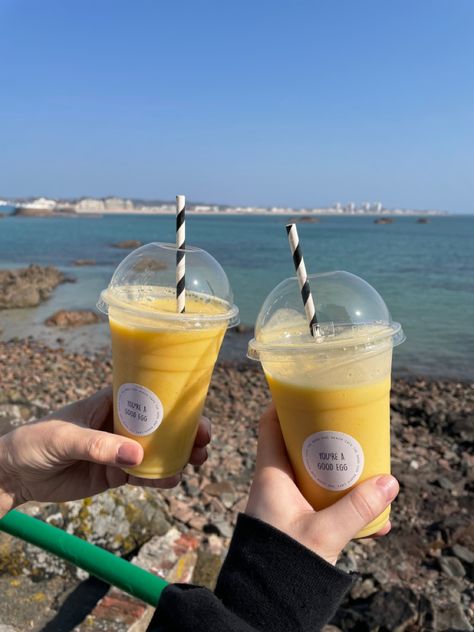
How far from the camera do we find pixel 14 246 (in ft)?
145

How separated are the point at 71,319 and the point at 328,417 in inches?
615

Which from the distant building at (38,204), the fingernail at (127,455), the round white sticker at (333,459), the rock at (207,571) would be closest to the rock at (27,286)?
the distant building at (38,204)

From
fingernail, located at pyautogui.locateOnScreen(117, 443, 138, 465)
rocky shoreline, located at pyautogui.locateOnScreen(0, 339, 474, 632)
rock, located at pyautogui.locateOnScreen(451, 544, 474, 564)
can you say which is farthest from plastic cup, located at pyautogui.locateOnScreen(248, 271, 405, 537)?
rock, located at pyautogui.locateOnScreen(451, 544, 474, 564)

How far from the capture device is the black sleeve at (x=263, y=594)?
4.75ft

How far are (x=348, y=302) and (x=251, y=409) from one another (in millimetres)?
7697

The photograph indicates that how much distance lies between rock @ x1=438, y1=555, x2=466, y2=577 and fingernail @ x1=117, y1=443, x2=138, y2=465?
4116 mm

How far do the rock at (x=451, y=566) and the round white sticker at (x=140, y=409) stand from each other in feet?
13.4

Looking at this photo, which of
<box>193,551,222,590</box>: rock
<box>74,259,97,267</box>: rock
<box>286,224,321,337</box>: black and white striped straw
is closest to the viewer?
<box>286,224,321,337</box>: black and white striped straw

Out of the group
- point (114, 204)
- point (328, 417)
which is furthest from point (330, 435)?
point (114, 204)

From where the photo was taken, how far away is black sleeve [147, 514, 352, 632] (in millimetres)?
1449

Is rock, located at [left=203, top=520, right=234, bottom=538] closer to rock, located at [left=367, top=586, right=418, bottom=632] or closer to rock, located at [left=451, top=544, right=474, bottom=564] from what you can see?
→ rock, located at [left=367, top=586, right=418, bottom=632]

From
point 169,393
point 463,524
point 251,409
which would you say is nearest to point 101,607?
point 169,393

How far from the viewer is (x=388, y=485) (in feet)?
→ 5.78

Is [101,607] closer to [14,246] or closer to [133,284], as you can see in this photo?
[133,284]
